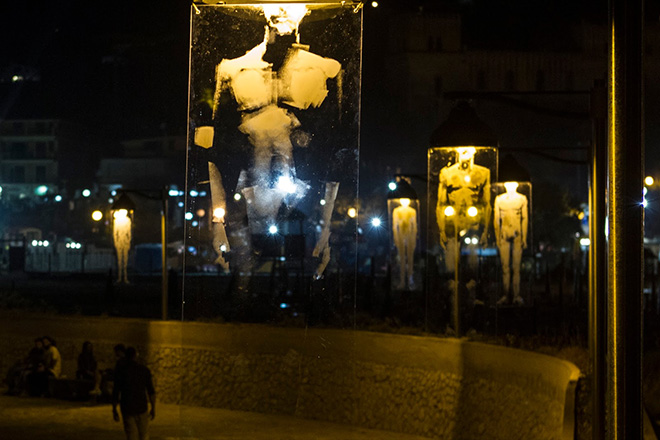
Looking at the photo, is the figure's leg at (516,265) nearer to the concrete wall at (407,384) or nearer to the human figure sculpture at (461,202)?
the human figure sculpture at (461,202)

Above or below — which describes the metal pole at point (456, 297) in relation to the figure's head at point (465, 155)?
below

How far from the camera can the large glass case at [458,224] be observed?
1345 cm

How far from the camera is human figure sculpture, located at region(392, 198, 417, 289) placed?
891 inches

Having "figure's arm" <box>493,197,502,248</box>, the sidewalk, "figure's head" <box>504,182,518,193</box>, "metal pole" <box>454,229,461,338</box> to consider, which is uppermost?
"figure's head" <box>504,182,518,193</box>

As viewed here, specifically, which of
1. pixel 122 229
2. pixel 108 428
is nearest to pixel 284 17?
pixel 108 428

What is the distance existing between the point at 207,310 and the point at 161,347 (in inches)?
549

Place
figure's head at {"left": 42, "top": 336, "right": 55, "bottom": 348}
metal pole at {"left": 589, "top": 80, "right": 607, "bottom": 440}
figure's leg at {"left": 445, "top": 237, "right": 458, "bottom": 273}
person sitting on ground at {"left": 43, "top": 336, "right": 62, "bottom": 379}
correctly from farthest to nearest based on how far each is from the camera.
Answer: figure's head at {"left": 42, "top": 336, "right": 55, "bottom": 348}, person sitting on ground at {"left": 43, "top": 336, "right": 62, "bottom": 379}, figure's leg at {"left": 445, "top": 237, "right": 458, "bottom": 273}, metal pole at {"left": 589, "top": 80, "right": 607, "bottom": 440}

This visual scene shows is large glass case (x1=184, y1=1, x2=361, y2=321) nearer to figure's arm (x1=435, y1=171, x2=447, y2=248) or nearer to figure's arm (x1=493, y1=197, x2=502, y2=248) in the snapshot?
figure's arm (x1=435, y1=171, x2=447, y2=248)

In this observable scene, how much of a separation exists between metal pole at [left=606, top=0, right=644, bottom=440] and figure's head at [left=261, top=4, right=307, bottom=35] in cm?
174

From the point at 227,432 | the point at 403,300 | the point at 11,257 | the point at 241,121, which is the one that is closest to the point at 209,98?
the point at 241,121

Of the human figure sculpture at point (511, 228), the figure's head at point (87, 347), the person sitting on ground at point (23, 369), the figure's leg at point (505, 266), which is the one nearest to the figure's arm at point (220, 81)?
the human figure sculpture at point (511, 228)

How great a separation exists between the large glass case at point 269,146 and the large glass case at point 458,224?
668 cm

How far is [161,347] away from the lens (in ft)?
63.6

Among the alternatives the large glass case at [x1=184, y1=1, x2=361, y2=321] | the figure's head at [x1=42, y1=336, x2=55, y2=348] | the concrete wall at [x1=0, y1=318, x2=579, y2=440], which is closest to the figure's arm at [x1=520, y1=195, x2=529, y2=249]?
the concrete wall at [x1=0, y1=318, x2=579, y2=440]
